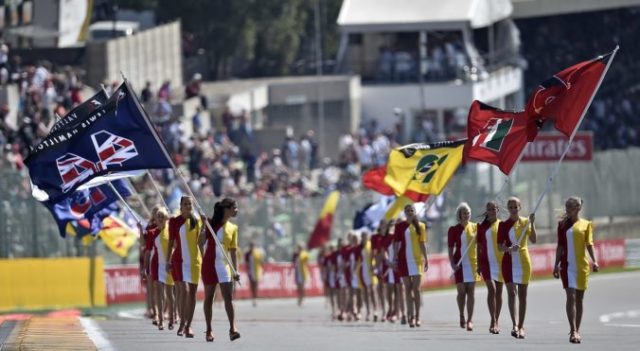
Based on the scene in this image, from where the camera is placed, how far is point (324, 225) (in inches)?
1735

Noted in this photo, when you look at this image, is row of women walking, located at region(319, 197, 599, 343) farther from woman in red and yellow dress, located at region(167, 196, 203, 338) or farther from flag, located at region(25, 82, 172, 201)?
flag, located at region(25, 82, 172, 201)

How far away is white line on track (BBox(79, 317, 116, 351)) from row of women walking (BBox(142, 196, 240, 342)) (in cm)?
88

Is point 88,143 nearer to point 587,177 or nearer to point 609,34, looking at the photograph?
point 587,177

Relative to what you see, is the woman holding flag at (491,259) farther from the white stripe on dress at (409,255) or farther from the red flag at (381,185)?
the red flag at (381,185)

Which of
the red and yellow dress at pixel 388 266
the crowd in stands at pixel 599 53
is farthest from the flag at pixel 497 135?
the crowd in stands at pixel 599 53

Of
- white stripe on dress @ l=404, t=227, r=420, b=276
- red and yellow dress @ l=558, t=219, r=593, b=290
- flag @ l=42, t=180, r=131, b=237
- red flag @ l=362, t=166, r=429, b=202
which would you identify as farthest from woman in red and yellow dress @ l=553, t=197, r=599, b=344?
flag @ l=42, t=180, r=131, b=237

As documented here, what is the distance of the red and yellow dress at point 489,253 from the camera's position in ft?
78.2

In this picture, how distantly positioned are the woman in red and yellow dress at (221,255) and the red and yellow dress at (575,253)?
3777 mm

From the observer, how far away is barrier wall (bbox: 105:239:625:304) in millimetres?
38812

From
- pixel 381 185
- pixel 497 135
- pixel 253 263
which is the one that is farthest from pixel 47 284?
pixel 497 135

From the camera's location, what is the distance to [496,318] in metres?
24.0

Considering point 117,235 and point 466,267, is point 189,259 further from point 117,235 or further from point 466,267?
point 117,235

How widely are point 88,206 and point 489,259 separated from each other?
8768 mm

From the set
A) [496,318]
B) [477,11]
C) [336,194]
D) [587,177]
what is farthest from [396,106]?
[496,318]
